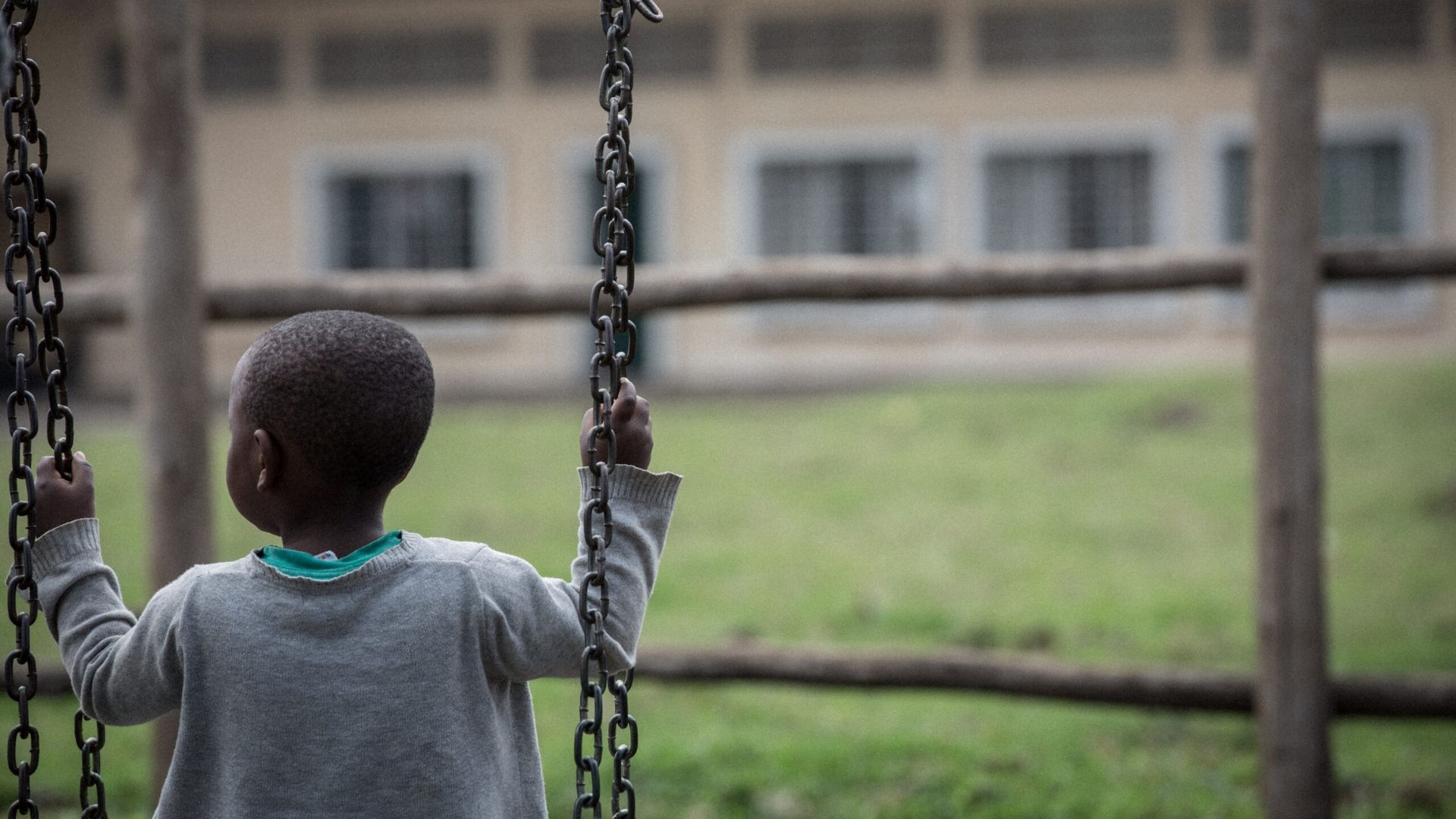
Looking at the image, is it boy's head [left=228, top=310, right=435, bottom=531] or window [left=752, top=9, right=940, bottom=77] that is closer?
boy's head [left=228, top=310, right=435, bottom=531]

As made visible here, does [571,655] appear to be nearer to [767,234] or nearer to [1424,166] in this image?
[767,234]

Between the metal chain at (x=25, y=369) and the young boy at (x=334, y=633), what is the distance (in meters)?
0.17

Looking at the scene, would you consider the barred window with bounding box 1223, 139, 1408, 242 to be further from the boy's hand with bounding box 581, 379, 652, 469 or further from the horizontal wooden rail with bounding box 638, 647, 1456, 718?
the boy's hand with bounding box 581, 379, 652, 469

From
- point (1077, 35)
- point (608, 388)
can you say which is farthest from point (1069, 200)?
point (608, 388)

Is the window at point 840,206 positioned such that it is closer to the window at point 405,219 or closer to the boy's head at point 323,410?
the window at point 405,219

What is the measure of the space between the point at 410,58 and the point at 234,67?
1.96 metres

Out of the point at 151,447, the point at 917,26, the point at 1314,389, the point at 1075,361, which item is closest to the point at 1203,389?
the point at 1075,361

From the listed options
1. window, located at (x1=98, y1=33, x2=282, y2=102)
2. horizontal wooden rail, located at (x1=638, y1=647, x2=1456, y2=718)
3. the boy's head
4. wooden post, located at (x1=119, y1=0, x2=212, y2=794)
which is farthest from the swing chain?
window, located at (x1=98, y1=33, x2=282, y2=102)

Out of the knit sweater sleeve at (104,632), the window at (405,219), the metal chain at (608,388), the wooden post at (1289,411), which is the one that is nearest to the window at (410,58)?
the window at (405,219)

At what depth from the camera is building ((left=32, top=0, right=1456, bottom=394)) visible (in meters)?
14.5

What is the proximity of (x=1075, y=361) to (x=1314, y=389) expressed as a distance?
11406mm

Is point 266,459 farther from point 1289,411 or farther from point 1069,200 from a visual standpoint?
point 1069,200

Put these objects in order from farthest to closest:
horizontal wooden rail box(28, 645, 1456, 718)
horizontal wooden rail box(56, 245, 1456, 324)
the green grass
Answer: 1. the green grass
2. horizontal wooden rail box(56, 245, 1456, 324)
3. horizontal wooden rail box(28, 645, 1456, 718)

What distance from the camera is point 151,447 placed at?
3.60m
